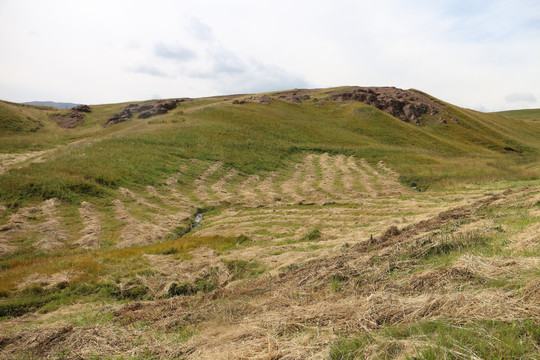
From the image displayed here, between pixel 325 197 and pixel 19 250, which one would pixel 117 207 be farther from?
pixel 325 197

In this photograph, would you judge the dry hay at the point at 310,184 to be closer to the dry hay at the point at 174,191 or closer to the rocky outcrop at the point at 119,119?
the dry hay at the point at 174,191

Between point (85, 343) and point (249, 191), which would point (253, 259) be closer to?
point (85, 343)

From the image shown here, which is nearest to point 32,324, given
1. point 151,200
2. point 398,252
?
point 398,252

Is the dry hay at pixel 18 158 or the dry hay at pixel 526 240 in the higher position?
the dry hay at pixel 526 240

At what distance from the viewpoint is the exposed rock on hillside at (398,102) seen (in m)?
75.6

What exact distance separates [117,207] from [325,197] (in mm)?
14644

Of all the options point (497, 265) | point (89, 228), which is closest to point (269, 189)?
point (89, 228)

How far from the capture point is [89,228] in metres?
15.7

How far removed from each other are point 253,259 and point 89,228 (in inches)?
385

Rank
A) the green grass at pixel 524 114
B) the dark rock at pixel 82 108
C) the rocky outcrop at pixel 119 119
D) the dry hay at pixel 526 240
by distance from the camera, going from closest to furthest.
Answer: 1. the dry hay at pixel 526 240
2. the rocky outcrop at pixel 119 119
3. the dark rock at pixel 82 108
4. the green grass at pixel 524 114

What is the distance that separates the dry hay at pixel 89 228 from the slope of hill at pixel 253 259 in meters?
0.09

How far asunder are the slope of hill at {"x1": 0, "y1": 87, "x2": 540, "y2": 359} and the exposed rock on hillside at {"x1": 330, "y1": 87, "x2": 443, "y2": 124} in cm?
4641

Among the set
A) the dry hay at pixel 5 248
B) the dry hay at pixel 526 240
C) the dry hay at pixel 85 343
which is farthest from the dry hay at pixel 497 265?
the dry hay at pixel 5 248

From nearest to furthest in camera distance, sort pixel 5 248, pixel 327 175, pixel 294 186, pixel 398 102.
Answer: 1. pixel 5 248
2. pixel 294 186
3. pixel 327 175
4. pixel 398 102
